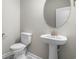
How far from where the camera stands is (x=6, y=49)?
8.63 ft

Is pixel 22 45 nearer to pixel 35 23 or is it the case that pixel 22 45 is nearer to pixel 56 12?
pixel 35 23

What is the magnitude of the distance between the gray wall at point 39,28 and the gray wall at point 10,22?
17cm

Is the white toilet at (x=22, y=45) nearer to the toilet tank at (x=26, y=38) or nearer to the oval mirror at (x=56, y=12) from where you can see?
the toilet tank at (x=26, y=38)

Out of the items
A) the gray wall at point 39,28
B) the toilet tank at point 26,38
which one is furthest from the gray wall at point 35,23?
the toilet tank at point 26,38

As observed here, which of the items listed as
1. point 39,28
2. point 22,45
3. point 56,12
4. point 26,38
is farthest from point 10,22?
point 56,12

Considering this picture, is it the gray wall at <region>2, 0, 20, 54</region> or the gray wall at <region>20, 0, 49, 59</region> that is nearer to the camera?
the gray wall at <region>20, 0, 49, 59</region>

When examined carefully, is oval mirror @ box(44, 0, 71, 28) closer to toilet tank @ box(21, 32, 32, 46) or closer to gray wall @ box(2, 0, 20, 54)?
toilet tank @ box(21, 32, 32, 46)

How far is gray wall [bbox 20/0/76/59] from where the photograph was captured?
193cm

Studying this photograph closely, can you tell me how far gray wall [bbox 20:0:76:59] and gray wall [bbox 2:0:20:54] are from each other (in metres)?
0.17

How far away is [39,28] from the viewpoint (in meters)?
2.48

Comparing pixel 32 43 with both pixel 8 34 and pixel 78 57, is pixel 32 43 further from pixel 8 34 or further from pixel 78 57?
pixel 78 57

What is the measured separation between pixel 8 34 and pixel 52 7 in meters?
1.51

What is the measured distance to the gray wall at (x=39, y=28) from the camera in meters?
1.93

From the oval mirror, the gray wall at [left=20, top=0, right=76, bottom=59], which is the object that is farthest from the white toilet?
the oval mirror
